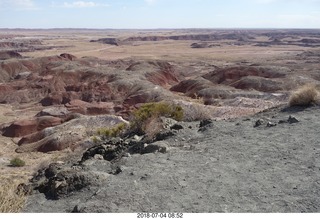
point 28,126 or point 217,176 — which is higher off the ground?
point 217,176

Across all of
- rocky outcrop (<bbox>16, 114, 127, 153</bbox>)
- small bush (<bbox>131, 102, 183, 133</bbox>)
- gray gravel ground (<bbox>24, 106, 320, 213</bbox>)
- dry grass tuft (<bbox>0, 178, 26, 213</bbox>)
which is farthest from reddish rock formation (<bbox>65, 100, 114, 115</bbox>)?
dry grass tuft (<bbox>0, 178, 26, 213</bbox>)

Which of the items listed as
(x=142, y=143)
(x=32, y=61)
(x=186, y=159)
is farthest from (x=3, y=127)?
(x=32, y=61)

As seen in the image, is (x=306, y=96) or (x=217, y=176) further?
(x=306, y=96)

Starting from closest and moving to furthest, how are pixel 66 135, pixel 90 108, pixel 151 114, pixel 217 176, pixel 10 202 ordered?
pixel 10 202 < pixel 217 176 < pixel 151 114 < pixel 66 135 < pixel 90 108

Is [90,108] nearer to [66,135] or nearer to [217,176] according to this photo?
[66,135]

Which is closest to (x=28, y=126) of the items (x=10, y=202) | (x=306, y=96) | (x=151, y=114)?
(x=151, y=114)

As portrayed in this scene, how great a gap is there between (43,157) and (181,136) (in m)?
16.0

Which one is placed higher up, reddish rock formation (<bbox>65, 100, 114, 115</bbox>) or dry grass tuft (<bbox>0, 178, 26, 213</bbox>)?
dry grass tuft (<bbox>0, 178, 26, 213</bbox>)

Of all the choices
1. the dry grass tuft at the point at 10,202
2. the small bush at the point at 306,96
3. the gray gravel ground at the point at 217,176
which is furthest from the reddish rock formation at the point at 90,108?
the dry grass tuft at the point at 10,202

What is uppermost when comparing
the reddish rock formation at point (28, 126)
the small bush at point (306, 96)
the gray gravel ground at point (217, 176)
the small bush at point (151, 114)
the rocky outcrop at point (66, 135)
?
the small bush at point (306, 96)

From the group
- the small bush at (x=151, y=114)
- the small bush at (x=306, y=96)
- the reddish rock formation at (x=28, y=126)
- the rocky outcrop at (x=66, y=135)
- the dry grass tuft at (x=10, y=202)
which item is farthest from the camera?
the reddish rock formation at (x=28, y=126)

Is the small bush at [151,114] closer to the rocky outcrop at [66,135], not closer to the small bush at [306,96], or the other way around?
the small bush at [306,96]

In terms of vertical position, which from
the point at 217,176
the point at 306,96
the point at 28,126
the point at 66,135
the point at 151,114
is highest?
the point at 306,96

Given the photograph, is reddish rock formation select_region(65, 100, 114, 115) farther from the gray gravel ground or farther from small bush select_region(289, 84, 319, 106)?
the gray gravel ground
